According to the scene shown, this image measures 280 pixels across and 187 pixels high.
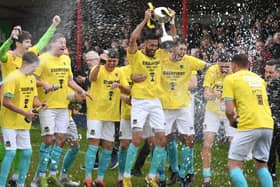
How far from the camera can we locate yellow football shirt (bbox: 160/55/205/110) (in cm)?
1048

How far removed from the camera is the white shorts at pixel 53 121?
10.2 metres

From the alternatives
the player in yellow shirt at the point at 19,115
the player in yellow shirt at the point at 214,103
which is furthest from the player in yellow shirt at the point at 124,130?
the player in yellow shirt at the point at 19,115

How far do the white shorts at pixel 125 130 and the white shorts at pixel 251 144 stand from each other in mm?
2126

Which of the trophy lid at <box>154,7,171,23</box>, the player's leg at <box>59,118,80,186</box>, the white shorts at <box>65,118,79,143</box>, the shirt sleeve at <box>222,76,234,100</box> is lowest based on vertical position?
the player's leg at <box>59,118,80,186</box>

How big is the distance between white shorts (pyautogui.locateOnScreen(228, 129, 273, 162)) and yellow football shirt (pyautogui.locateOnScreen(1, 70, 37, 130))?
8.77ft

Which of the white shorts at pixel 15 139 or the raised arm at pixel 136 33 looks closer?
the white shorts at pixel 15 139

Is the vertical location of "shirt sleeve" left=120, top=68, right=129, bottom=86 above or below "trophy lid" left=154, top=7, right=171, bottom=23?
below

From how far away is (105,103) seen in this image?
1027 cm

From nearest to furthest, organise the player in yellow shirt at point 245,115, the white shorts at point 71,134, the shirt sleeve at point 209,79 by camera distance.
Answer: the player in yellow shirt at point 245,115
the shirt sleeve at point 209,79
the white shorts at point 71,134

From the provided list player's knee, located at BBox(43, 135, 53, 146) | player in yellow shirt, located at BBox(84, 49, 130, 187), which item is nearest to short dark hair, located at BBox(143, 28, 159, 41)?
player in yellow shirt, located at BBox(84, 49, 130, 187)

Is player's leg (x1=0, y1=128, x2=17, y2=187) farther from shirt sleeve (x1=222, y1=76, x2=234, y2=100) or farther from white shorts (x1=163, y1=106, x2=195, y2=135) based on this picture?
shirt sleeve (x1=222, y1=76, x2=234, y2=100)

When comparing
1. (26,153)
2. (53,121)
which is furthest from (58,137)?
(26,153)

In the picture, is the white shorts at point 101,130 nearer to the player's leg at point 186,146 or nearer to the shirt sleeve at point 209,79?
the player's leg at point 186,146

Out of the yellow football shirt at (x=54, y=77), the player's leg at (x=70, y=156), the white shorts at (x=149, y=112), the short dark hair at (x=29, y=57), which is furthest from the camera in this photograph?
the player's leg at (x=70, y=156)
